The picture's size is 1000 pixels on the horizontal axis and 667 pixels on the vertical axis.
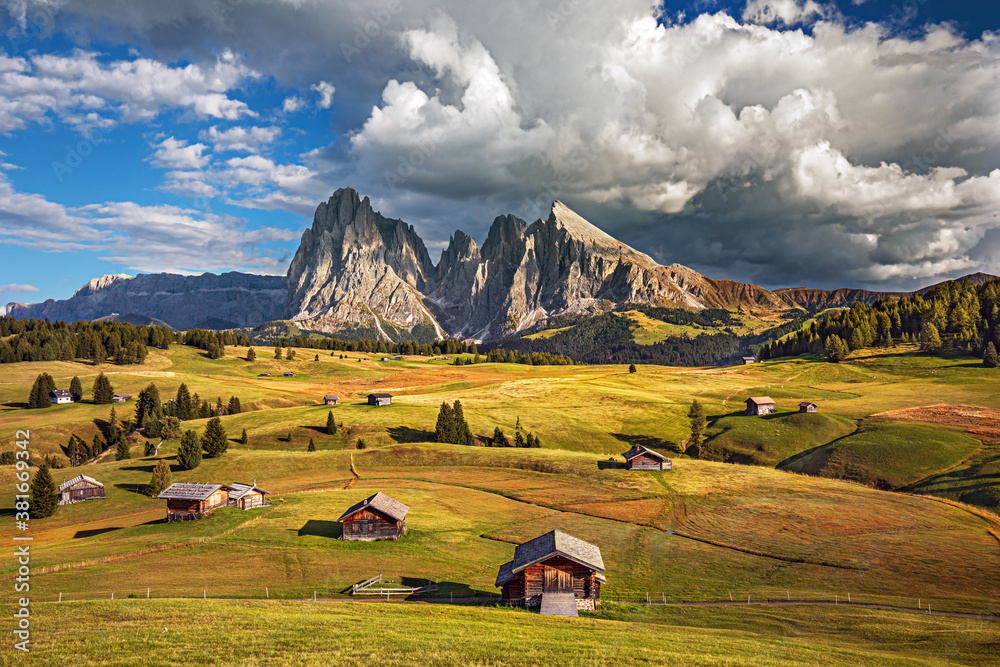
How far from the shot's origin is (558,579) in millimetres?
38875

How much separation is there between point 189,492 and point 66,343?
558 feet

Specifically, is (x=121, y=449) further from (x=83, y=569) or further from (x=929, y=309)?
(x=929, y=309)

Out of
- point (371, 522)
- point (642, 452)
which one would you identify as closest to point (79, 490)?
point (371, 522)

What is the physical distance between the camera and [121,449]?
9400 cm

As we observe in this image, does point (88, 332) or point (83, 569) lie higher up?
point (88, 332)

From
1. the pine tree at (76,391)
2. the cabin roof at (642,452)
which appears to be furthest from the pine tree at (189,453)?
the pine tree at (76,391)

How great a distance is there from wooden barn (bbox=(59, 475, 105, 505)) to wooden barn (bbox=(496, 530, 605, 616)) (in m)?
64.3

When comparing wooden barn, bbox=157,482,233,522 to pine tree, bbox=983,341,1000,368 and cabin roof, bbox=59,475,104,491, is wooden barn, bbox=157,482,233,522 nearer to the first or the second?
cabin roof, bbox=59,475,104,491

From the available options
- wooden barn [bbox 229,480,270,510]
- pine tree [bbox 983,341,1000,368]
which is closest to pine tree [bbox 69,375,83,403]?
wooden barn [bbox 229,480,270,510]

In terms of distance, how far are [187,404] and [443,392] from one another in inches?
2590

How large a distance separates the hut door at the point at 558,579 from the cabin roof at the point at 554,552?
1244mm

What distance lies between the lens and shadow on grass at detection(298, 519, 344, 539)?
54469mm

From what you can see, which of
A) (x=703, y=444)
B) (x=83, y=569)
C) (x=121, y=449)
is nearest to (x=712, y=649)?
(x=83, y=569)

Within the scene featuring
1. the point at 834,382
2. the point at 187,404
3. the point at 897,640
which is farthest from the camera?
the point at 834,382
